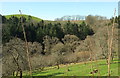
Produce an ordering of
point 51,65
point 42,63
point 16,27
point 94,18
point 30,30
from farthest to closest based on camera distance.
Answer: point 94,18, point 30,30, point 16,27, point 51,65, point 42,63

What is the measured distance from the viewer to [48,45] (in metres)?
46.6

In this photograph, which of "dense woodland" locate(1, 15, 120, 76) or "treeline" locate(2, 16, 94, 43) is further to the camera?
"treeline" locate(2, 16, 94, 43)

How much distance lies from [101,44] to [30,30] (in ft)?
83.5

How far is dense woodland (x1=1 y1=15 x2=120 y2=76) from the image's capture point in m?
20.8

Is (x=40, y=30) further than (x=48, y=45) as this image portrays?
Yes

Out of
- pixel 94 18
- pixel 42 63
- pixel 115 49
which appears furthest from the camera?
pixel 94 18

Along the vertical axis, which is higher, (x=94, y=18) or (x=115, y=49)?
(x=94, y=18)

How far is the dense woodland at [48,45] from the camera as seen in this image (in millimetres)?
20781

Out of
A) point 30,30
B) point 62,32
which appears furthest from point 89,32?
point 30,30

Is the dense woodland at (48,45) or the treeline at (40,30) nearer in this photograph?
the dense woodland at (48,45)

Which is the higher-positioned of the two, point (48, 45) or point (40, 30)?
point (40, 30)

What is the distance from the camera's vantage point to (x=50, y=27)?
176 feet

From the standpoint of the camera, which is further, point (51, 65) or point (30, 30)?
point (30, 30)

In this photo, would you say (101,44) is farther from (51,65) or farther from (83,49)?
(51,65)
